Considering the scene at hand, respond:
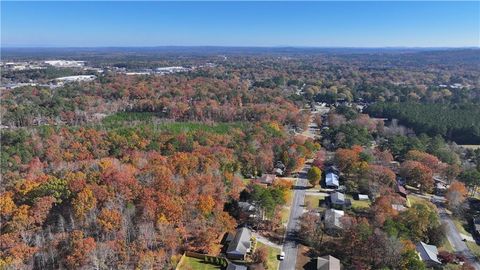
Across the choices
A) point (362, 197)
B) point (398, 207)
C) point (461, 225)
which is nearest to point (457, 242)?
point (461, 225)

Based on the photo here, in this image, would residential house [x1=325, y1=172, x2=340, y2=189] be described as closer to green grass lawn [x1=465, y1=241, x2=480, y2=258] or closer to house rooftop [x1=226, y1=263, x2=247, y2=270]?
green grass lawn [x1=465, y1=241, x2=480, y2=258]

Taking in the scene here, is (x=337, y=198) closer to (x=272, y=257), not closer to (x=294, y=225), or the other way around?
(x=294, y=225)

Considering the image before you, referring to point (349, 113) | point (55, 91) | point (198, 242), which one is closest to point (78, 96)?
point (55, 91)

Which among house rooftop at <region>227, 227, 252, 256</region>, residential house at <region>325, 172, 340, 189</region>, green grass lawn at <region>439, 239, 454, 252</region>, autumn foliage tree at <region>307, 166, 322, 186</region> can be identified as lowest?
green grass lawn at <region>439, 239, 454, 252</region>

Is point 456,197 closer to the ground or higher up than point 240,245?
higher up

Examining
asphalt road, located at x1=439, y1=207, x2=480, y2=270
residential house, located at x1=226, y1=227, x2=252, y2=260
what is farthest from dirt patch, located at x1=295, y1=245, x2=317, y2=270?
asphalt road, located at x1=439, y1=207, x2=480, y2=270

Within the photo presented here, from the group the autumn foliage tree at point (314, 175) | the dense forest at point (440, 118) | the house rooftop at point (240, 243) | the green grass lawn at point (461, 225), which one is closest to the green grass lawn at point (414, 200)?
the green grass lawn at point (461, 225)
